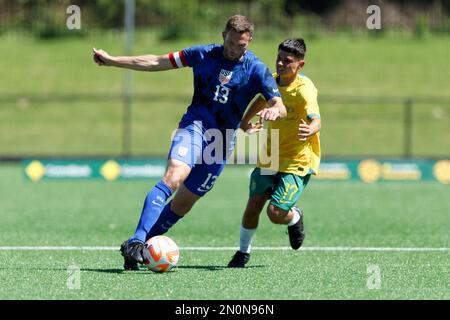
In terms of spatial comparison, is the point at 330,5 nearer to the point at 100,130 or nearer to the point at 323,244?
the point at 100,130

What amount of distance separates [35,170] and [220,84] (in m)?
13.1

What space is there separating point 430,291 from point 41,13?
30.9 meters

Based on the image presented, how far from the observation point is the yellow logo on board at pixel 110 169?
2156cm

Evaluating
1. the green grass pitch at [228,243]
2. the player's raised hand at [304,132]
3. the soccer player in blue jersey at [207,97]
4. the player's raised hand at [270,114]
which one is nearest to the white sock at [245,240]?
the green grass pitch at [228,243]

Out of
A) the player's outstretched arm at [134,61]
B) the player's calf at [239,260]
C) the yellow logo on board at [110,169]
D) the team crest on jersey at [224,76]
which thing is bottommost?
the yellow logo on board at [110,169]

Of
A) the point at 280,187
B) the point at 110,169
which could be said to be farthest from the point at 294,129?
the point at 110,169

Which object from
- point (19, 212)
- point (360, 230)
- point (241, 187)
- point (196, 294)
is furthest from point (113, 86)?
point (196, 294)

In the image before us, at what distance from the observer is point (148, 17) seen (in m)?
36.4

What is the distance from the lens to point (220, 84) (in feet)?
28.7

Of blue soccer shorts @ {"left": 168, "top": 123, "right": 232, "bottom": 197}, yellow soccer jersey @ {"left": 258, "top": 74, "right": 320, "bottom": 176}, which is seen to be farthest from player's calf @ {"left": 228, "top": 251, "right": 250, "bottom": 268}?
yellow soccer jersey @ {"left": 258, "top": 74, "right": 320, "bottom": 176}

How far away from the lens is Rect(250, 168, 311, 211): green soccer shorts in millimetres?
9016

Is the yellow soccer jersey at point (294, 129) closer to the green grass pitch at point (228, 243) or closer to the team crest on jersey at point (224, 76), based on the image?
the team crest on jersey at point (224, 76)

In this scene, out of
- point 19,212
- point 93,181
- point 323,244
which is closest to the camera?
point 323,244

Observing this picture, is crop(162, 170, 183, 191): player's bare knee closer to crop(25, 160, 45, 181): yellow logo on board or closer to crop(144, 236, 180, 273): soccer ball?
crop(144, 236, 180, 273): soccer ball
